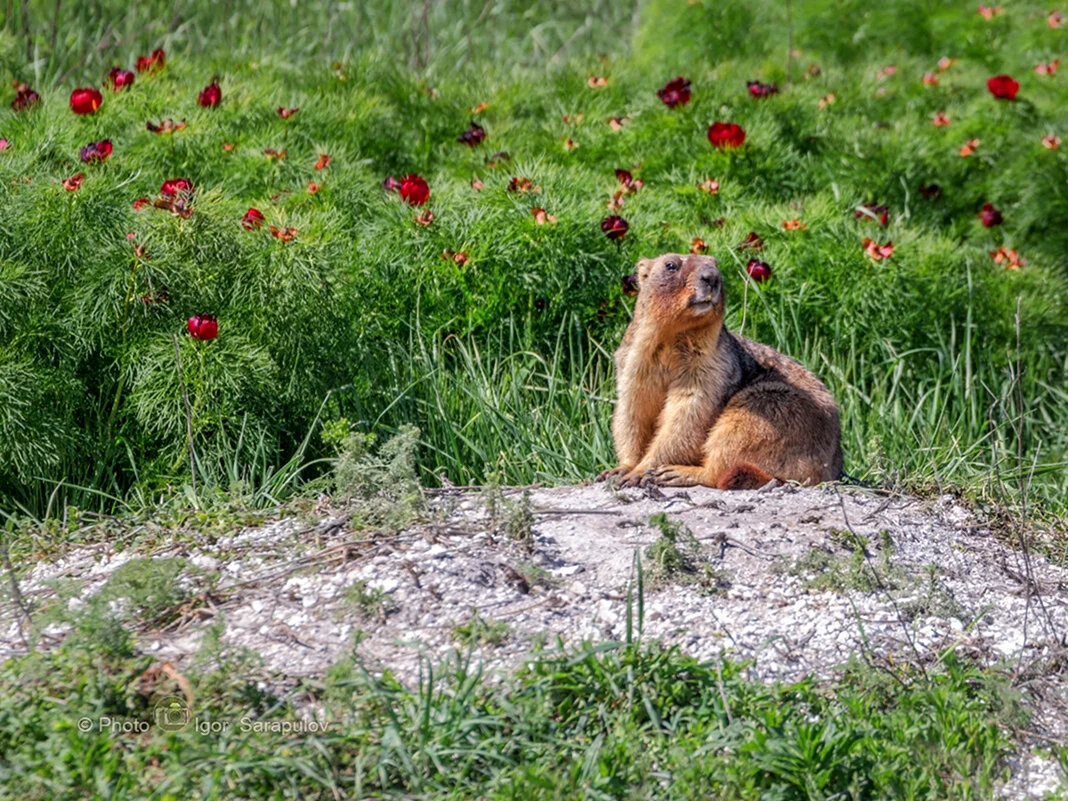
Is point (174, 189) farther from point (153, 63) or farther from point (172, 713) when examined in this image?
point (172, 713)

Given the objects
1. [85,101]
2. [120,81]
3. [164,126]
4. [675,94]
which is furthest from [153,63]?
[675,94]

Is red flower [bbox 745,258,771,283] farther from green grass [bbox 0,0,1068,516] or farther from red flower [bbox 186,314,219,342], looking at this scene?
red flower [bbox 186,314,219,342]

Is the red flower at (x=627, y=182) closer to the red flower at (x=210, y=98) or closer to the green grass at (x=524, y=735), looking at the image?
the red flower at (x=210, y=98)

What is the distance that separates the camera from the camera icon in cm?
378

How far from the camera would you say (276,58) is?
982 cm

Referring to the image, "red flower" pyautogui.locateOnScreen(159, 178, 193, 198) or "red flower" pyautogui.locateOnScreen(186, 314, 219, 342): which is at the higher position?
"red flower" pyautogui.locateOnScreen(159, 178, 193, 198)

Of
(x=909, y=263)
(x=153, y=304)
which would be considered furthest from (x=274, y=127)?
(x=909, y=263)

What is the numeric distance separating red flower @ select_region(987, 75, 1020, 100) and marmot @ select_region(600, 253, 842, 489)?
4.36m

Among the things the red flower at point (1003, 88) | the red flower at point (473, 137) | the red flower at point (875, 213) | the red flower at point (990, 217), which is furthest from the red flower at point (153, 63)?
the red flower at point (1003, 88)

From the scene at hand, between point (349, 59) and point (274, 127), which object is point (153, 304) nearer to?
point (274, 127)

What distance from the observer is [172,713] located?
3.82m

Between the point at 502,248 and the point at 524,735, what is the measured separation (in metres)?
3.71

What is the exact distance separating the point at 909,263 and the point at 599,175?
1816 millimetres

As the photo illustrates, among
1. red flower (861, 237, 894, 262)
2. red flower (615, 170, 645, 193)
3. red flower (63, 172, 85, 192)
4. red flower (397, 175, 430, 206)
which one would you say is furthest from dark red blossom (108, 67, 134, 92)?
red flower (861, 237, 894, 262)
